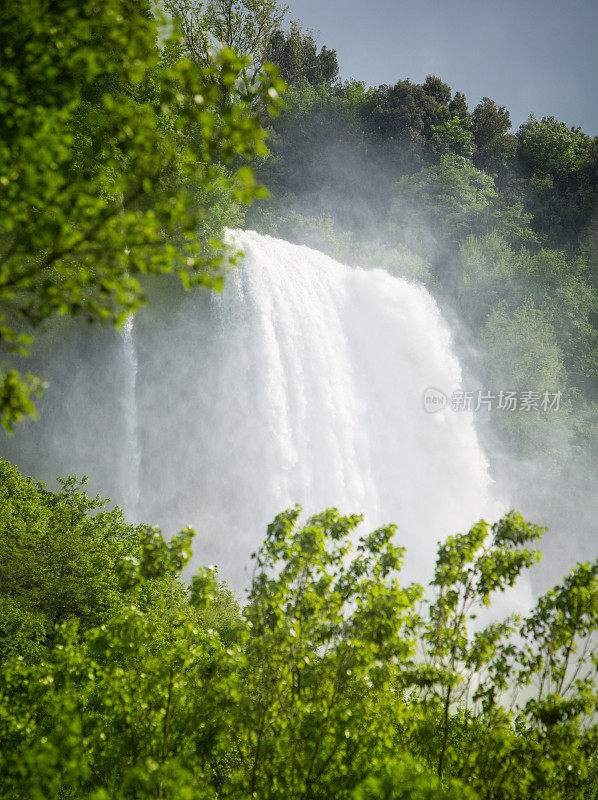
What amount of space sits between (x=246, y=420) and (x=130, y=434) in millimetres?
4445

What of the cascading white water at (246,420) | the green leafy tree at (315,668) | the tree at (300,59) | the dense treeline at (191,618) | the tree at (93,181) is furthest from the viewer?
the tree at (300,59)

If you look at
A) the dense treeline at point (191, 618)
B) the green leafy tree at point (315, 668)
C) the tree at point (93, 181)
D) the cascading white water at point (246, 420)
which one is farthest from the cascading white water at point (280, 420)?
the tree at point (93, 181)

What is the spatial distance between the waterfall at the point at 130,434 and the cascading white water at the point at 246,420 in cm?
5

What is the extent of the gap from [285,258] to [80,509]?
1322 cm

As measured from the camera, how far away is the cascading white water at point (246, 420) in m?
18.9

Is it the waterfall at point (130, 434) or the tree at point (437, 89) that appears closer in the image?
the waterfall at point (130, 434)

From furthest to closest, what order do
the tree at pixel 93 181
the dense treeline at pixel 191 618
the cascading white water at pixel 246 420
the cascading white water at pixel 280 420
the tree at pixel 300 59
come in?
the tree at pixel 300 59, the cascading white water at pixel 280 420, the cascading white water at pixel 246 420, the dense treeline at pixel 191 618, the tree at pixel 93 181

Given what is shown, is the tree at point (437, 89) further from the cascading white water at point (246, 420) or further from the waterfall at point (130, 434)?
the waterfall at point (130, 434)

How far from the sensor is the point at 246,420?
64.6 feet

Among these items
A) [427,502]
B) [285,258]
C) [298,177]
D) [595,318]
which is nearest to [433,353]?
[427,502]

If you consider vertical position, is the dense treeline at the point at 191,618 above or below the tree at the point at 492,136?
below

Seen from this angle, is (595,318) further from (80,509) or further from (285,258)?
(80,509)

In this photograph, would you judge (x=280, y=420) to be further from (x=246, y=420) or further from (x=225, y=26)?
(x=225, y=26)

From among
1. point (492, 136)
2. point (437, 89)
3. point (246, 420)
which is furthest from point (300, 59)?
point (246, 420)
